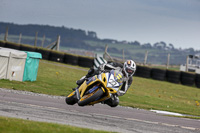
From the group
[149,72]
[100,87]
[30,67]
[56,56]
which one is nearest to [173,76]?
[149,72]

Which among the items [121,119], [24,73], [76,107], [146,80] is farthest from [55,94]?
[146,80]

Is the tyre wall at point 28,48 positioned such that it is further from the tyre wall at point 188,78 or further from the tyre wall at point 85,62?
the tyre wall at point 188,78

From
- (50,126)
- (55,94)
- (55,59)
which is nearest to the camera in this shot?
(50,126)

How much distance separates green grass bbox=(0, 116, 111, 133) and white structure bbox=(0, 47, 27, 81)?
10458 mm

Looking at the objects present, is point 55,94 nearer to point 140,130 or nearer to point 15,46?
point 140,130

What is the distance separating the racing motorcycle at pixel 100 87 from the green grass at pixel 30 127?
2.21 meters

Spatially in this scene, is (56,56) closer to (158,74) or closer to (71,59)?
(71,59)

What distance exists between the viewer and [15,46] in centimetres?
3784

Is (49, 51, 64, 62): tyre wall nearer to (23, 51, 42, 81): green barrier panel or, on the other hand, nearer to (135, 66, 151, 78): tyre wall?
(135, 66, 151, 78): tyre wall

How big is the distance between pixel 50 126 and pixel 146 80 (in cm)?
2499

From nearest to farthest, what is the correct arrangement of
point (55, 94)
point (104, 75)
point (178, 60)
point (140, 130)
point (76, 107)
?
1. point (140, 130)
2. point (104, 75)
3. point (76, 107)
4. point (55, 94)
5. point (178, 60)

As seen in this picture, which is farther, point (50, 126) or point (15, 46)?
point (15, 46)

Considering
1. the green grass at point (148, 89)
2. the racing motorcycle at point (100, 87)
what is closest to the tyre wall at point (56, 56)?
the green grass at point (148, 89)

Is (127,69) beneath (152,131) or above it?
above
